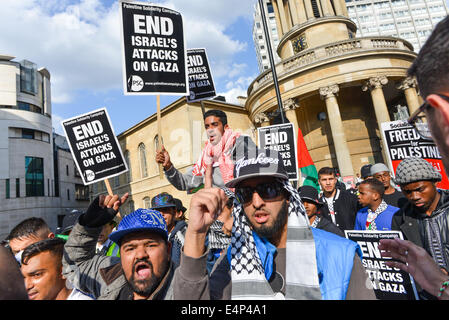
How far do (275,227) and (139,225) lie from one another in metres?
1.05

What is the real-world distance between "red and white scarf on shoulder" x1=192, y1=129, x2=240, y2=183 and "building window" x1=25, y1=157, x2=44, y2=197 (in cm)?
A: 4247

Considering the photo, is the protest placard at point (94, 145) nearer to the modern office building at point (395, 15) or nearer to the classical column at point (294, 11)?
the classical column at point (294, 11)

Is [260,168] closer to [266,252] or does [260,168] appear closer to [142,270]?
[266,252]

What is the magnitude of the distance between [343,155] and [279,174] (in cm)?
1628

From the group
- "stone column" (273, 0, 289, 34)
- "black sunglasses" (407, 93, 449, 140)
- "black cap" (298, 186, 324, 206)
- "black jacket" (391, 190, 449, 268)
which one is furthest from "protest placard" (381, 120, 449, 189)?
"stone column" (273, 0, 289, 34)

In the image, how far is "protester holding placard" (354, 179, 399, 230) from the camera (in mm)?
3945

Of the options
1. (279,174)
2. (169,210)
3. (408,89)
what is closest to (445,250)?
(279,174)

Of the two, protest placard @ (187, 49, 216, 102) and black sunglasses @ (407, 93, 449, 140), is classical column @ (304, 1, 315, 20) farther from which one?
black sunglasses @ (407, 93, 449, 140)

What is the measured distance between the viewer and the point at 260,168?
6.34 feet

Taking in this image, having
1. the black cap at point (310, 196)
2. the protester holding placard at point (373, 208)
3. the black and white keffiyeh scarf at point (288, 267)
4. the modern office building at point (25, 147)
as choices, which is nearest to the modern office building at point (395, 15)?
the modern office building at point (25, 147)

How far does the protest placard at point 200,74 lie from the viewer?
6887 millimetres

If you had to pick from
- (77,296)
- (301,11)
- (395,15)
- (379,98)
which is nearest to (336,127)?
(379,98)

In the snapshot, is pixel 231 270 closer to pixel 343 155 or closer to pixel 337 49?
pixel 343 155

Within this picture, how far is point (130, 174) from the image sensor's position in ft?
103
